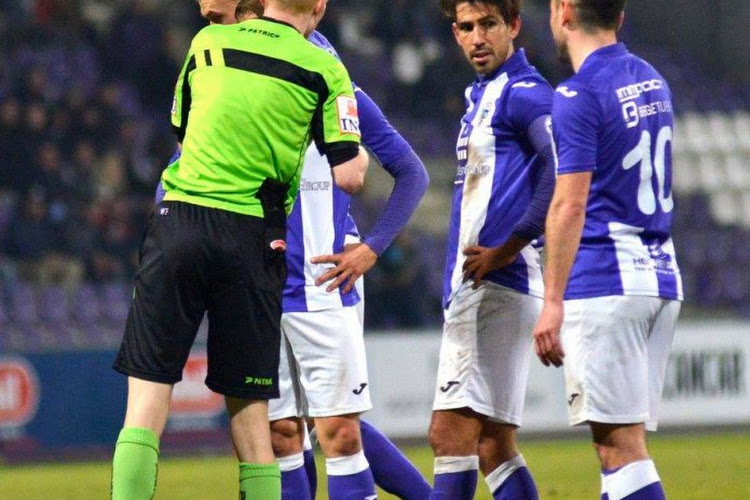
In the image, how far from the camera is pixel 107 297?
566 inches

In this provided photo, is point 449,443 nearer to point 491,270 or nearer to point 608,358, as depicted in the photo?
point 491,270

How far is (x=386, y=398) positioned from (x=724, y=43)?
1008 cm

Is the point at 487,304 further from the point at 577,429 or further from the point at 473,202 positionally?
the point at 577,429

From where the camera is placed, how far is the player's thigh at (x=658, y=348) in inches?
→ 194

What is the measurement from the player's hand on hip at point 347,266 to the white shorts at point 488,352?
0.58m

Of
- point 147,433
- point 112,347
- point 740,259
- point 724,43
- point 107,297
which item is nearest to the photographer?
point 147,433

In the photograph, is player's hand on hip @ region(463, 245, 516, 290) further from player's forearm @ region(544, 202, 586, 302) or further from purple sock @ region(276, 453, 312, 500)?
purple sock @ region(276, 453, 312, 500)

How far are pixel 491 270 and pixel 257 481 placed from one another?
139 centimetres

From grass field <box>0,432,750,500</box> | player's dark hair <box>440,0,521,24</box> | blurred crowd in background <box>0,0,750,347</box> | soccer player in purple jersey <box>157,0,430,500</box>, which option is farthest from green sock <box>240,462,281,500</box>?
blurred crowd in background <box>0,0,750,347</box>

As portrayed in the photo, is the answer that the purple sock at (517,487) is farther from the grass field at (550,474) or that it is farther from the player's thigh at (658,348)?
the grass field at (550,474)

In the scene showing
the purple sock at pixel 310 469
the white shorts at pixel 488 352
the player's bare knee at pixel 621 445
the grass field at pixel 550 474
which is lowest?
the grass field at pixel 550 474

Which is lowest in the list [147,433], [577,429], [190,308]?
[577,429]

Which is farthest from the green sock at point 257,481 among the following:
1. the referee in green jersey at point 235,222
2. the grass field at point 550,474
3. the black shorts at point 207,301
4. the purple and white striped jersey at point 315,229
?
the grass field at point 550,474

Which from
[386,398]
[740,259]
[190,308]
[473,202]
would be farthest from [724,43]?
[190,308]
